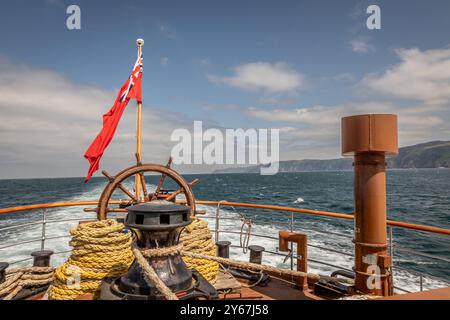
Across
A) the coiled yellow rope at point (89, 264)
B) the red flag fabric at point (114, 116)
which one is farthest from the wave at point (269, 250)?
the coiled yellow rope at point (89, 264)

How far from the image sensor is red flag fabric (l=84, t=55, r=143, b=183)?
3412mm

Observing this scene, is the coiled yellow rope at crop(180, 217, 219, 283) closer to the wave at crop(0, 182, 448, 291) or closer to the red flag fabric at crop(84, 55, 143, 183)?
the red flag fabric at crop(84, 55, 143, 183)

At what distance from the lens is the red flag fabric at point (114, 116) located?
341 cm

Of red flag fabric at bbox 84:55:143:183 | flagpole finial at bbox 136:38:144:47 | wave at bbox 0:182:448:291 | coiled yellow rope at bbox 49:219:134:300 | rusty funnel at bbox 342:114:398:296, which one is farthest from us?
wave at bbox 0:182:448:291

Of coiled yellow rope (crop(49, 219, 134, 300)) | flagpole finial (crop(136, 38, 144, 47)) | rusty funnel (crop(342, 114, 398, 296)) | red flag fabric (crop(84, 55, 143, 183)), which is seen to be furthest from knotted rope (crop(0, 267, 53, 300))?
flagpole finial (crop(136, 38, 144, 47))

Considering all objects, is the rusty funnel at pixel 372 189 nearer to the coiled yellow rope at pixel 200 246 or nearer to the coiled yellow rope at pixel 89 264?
the coiled yellow rope at pixel 200 246

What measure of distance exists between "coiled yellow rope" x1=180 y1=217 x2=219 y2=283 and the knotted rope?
1293 millimetres

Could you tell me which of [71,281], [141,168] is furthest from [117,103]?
[71,281]

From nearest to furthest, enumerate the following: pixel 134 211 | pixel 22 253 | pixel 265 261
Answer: pixel 134 211 < pixel 265 261 < pixel 22 253

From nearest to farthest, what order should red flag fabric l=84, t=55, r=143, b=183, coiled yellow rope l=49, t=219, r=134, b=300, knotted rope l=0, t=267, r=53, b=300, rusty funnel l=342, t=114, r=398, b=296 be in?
rusty funnel l=342, t=114, r=398, b=296, coiled yellow rope l=49, t=219, r=134, b=300, knotted rope l=0, t=267, r=53, b=300, red flag fabric l=84, t=55, r=143, b=183

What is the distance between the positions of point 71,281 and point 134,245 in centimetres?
92
